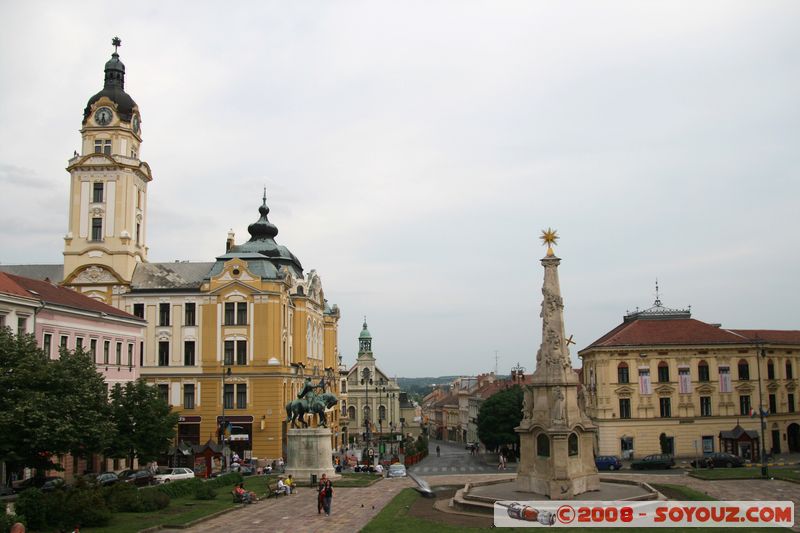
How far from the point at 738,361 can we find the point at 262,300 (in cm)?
3950

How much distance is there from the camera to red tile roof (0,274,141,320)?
4584 centimetres

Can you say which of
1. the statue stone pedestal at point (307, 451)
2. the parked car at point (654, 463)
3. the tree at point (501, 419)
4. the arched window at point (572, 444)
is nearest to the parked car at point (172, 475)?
the statue stone pedestal at point (307, 451)

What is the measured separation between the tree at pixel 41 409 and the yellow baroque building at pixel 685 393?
41.1 m

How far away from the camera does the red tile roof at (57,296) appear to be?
1805 inches

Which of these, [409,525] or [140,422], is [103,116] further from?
[409,525]

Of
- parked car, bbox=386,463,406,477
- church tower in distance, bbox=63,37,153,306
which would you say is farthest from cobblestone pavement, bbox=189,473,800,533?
church tower in distance, bbox=63,37,153,306

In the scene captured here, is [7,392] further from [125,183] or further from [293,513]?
[125,183]

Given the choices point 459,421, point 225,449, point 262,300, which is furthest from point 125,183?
point 459,421

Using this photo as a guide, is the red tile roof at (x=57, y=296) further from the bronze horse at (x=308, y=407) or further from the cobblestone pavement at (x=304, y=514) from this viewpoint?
the cobblestone pavement at (x=304, y=514)

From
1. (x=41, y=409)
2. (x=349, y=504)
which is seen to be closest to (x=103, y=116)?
(x=41, y=409)

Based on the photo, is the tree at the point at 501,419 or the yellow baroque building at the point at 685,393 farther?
the tree at the point at 501,419

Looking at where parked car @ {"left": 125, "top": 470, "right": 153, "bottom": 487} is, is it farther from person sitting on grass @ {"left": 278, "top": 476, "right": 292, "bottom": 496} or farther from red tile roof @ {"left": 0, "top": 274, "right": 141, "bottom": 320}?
red tile roof @ {"left": 0, "top": 274, "right": 141, "bottom": 320}

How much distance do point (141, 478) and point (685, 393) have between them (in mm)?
42873

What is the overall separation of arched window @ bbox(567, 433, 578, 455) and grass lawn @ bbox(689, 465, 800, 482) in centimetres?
1528
